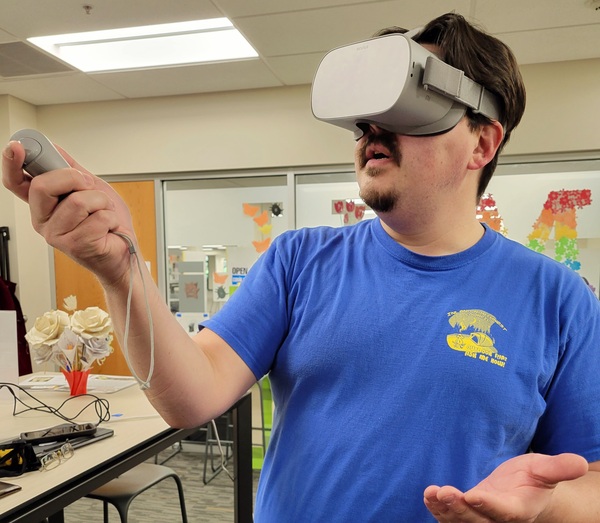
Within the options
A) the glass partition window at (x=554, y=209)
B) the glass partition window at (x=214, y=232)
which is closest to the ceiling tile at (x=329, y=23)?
the glass partition window at (x=214, y=232)

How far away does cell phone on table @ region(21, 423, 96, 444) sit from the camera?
1.36 m

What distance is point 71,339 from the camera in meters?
1.86

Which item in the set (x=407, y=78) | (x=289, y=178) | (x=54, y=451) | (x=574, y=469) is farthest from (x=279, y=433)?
(x=289, y=178)

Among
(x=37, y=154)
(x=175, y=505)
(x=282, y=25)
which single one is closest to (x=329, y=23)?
(x=282, y=25)

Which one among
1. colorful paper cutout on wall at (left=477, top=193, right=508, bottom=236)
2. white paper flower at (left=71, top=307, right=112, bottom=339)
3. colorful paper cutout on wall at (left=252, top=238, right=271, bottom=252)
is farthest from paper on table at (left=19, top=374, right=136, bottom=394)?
colorful paper cutout on wall at (left=477, top=193, right=508, bottom=236)

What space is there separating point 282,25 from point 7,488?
7.63ft

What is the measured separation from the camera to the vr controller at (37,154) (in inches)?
20.0

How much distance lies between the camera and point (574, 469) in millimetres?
548

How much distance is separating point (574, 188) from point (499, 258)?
2696 mm

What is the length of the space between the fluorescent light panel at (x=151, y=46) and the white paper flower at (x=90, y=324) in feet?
5.35

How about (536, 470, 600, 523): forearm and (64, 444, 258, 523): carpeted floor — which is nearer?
(536, 470, 600, 523): forearm

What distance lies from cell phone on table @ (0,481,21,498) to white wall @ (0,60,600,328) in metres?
2.64

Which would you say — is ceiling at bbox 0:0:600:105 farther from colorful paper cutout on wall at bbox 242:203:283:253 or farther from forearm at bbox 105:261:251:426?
forearm at bbox 105:261:251:426

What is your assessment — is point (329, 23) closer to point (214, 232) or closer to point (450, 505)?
point (214, 232)
